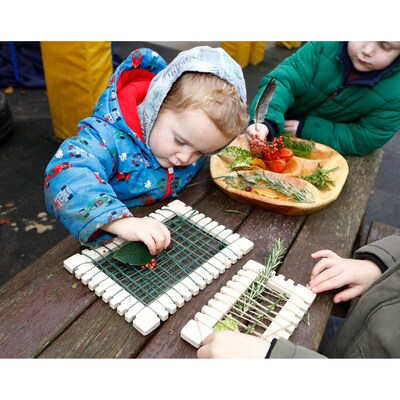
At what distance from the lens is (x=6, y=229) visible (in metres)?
2.54

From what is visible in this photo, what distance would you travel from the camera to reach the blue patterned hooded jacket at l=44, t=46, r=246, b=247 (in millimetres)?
1116

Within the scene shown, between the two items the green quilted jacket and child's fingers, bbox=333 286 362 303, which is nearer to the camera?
child's fingers, bbox=333 286 362 303

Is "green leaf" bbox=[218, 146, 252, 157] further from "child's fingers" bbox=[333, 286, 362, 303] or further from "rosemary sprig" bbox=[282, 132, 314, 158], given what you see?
"child's fingers" bbox=[333, 286, 362, 303]

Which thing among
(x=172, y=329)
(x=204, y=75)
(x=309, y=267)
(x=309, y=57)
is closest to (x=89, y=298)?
(x=172, y=329)

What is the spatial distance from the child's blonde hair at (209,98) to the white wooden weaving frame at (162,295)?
36 centimetres

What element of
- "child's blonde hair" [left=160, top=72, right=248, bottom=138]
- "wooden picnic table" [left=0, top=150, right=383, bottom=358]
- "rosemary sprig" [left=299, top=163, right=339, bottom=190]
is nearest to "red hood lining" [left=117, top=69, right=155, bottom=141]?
"child's blonde hair" [left=160, top=72, right=248, bottom=138]

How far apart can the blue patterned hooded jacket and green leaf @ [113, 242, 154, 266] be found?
0.09 m

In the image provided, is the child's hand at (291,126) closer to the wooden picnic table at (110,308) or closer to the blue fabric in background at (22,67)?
the wooden picnic table at (110,308)

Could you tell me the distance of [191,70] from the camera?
1271 millimetres

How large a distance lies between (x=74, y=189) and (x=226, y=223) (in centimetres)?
54

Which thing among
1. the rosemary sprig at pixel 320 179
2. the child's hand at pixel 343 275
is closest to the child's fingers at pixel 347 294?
the child's hand at pixel 343 275

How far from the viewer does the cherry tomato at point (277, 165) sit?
62.9 inches

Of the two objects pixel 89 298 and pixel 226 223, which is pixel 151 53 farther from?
pixel 89 298

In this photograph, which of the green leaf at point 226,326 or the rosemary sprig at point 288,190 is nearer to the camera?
the green leaf at point 226,326
